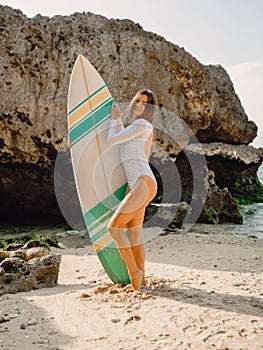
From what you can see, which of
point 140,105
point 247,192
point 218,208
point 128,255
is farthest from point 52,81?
point 247,192

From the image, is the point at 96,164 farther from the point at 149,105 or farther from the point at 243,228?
the point at 243,228

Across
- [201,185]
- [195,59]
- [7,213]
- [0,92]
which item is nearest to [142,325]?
[0,92]

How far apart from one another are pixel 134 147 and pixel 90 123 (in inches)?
33.2

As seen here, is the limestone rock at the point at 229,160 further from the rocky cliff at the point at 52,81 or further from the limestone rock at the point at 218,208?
the rocky cliff at the point at 52,81

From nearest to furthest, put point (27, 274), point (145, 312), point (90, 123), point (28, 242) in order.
A: 1. point (145, 312)
2. point (27, 274)
3. point (90, 123)
4. point (28, 242)

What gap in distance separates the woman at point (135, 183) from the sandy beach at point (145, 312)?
33 centimetres

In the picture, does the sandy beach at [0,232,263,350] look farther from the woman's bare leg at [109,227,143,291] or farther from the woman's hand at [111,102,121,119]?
the woman's hand at [111,102,121,119]

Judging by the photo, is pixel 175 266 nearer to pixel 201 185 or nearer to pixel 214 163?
pixel 201 185

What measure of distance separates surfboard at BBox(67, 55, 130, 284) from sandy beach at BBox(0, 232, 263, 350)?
43cm

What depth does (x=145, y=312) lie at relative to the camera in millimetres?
3250

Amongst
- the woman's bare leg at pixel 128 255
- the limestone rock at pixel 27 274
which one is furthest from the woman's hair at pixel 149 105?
the limestone rock at pixel 27 274

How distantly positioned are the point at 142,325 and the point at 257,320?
2.72 ft

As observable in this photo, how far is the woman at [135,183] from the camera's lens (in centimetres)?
382

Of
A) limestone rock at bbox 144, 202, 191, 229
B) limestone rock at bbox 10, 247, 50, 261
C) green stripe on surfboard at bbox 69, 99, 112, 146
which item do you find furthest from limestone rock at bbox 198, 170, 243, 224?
green stripe on surfboard at bbox 69, 99, 112, 146
